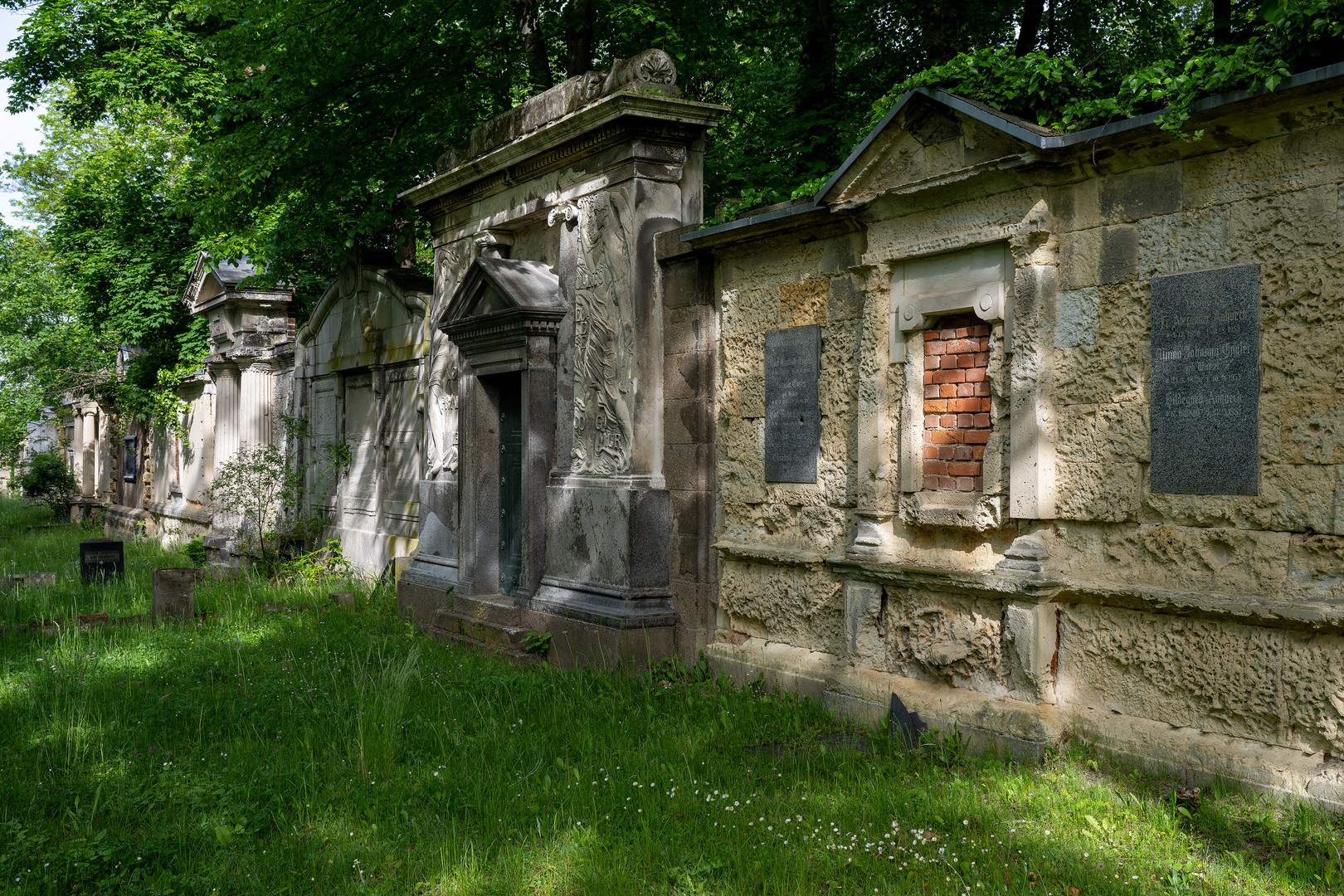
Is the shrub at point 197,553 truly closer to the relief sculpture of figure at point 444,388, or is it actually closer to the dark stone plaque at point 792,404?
the relief sculpture of figure at point 444,388

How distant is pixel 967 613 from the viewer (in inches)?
204

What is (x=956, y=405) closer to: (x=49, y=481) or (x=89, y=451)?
(x=49, y=481)

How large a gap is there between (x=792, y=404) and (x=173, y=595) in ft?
20.7

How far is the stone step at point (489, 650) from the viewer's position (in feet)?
24.4

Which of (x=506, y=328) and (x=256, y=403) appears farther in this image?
(x=256, y=403)

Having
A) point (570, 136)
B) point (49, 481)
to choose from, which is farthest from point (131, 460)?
point (570, 136)

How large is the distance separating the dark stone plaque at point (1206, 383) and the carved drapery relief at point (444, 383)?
22.3 ft

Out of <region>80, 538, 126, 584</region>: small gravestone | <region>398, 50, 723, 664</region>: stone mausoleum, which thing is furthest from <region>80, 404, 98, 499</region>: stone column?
<region>398, 50, 723, 664</region>: stone mausoleum

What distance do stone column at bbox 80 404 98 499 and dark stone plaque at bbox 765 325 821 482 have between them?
23301 mm

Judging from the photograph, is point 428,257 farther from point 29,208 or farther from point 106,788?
point 29,208

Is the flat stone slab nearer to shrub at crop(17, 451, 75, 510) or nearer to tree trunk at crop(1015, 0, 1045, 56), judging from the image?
tree trunk at crop(1015, 0, 1045, 56)

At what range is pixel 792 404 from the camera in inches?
251

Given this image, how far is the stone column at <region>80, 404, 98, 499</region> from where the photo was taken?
2469 centimetres

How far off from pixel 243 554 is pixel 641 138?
29.7 ft
